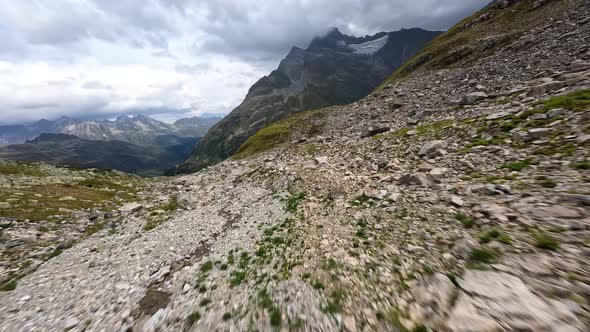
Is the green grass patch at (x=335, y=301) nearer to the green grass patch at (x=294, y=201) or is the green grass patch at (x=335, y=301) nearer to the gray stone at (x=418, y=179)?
the green grass patch at (x=294, y=201)

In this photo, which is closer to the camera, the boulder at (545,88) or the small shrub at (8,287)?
the small shrub at (8,287)

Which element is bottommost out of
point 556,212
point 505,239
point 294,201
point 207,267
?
point 207,267

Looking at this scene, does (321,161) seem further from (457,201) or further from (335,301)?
(335,301)

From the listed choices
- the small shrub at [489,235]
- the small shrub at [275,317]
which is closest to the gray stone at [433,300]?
the small shrub at [489,235]

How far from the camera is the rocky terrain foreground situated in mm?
6578

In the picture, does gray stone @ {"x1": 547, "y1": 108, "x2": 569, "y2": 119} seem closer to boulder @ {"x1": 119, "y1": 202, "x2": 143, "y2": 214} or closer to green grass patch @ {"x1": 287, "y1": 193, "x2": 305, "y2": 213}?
green grass patch @ {"x1": 287, "y1": 193, "x2": 305, "y2": 213}

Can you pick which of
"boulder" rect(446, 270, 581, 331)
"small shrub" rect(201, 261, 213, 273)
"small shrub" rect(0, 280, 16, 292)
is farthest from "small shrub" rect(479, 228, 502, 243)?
"small shrub" rect(0, 280, 16, 292)

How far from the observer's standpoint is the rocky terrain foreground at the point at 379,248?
6578 millimetres

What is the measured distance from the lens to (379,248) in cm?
979

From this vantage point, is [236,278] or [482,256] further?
[236,278]

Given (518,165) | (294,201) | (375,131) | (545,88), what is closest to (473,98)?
(545,88)

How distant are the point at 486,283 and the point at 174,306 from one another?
12234mm

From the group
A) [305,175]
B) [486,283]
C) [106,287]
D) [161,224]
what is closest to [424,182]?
[486,283]

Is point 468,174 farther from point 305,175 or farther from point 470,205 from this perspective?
point 305,175
